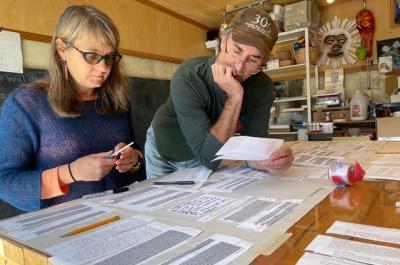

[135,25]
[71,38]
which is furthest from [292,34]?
[71,38]

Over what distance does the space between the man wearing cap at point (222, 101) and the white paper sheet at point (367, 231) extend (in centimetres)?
40

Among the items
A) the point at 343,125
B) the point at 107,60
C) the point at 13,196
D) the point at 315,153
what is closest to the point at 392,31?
the point at 343,125

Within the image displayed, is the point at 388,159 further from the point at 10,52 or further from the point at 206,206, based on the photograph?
the point at 10,52

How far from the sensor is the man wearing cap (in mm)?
988

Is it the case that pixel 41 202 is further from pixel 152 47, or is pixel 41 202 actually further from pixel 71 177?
pixel 152 47

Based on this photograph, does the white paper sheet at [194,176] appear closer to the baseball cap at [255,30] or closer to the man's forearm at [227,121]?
the man's forearm at [227,121]

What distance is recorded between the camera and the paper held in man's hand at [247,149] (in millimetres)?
839

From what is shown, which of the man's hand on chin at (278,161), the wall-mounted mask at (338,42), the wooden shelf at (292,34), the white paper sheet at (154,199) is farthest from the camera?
the wall-mounted mask at (338,42)

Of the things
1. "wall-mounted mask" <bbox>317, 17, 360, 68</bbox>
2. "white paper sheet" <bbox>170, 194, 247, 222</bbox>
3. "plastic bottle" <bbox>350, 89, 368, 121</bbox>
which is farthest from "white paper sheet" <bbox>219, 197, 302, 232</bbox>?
"wall-mounted mask" <bbox>317, 17, 360, 68</bbox>

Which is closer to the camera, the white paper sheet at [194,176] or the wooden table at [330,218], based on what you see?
the wooden table at [330,218]

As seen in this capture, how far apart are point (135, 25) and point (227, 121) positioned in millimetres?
2040

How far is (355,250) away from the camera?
0.42m

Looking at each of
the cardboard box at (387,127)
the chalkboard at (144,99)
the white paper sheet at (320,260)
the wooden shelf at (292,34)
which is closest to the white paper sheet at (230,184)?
the white paper sheet at (320,260)

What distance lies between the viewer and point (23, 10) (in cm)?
191
